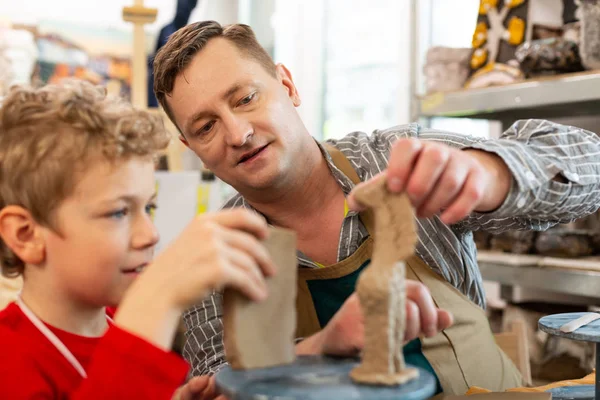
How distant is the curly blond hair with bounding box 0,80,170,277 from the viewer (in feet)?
2.94

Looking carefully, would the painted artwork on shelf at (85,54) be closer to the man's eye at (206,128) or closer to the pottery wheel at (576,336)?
the man's eye at (206,128)

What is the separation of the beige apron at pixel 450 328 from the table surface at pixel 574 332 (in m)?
0.23

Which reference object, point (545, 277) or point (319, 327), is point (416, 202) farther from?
point (545, 277)

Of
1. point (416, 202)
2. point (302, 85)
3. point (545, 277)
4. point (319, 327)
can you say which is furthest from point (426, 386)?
point (302, 85)

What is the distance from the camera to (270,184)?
4.46ft

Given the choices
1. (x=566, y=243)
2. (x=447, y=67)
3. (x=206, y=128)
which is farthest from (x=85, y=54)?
(x=566, y=243)

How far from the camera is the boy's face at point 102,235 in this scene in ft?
2.92

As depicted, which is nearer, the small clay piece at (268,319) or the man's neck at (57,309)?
the small clay piece at (268,319)

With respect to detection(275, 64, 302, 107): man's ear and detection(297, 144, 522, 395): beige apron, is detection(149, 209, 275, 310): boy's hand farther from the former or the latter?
detection(275, 64, 302, 107): man's ear

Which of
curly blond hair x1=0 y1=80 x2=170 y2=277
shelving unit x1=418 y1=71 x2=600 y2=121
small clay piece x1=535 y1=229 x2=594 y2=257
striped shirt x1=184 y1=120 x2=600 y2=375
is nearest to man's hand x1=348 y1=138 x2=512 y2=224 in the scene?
striped shirt x1=184 y1=120 x2=600 y2=375

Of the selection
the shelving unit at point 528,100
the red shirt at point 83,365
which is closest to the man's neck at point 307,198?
the red shirt at point 83,365

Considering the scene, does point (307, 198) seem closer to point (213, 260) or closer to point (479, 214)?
point (479, 214)

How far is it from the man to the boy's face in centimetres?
37

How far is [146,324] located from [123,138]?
1.02 ft
